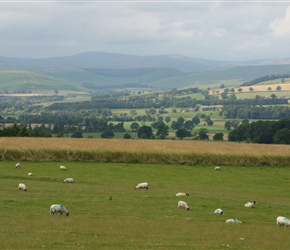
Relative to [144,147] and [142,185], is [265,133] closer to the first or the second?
[144,147]

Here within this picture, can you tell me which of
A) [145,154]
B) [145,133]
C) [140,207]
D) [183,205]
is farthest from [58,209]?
[145,133]

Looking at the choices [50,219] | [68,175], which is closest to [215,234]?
[50,219]

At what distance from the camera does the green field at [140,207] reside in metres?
19.9

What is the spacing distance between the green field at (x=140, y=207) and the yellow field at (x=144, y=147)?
401cm

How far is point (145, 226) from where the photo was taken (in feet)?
73.9

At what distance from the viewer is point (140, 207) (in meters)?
27.5

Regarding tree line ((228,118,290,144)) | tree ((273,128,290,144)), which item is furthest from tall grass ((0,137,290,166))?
tree line ((228,118,290,144))

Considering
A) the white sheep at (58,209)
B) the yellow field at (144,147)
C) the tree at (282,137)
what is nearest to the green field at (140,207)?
the white sheep at (58,209)

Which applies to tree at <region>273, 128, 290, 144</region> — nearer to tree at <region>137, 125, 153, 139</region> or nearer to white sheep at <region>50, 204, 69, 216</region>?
tree at <region>137, 125, 153, 139</region>

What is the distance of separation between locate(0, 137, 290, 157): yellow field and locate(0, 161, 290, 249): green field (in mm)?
4012

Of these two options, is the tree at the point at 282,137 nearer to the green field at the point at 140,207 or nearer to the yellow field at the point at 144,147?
the yellow field at the point at 144,147

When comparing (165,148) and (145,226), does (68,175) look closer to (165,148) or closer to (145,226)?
(165,148)

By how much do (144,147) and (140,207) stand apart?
25.5 meters

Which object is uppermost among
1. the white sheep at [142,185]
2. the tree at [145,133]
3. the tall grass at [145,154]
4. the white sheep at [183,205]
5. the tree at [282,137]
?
the white sheep at [183,205]
